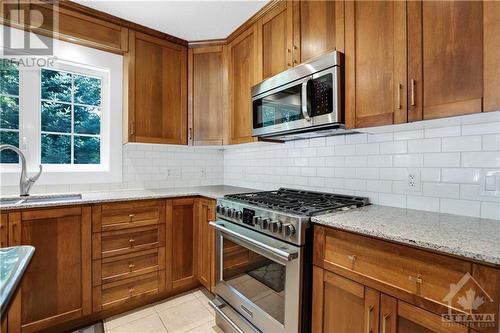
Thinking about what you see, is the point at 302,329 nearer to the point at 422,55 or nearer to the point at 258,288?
the point at 258,288

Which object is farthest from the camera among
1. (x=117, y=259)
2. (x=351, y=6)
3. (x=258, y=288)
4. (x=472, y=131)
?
(x=117, y=259)

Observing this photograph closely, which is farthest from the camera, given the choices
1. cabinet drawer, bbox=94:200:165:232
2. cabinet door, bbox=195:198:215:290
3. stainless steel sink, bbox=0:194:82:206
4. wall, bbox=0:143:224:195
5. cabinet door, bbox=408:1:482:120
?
wall, bbox=0:143:224:195

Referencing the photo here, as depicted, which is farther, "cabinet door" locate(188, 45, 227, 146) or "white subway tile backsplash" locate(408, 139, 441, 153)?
"cabinet door" locate(188, 45, 227, 146)

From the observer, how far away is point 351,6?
58.5 inches

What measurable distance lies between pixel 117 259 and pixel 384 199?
2.07 m

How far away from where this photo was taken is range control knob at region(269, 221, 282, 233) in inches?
55.7

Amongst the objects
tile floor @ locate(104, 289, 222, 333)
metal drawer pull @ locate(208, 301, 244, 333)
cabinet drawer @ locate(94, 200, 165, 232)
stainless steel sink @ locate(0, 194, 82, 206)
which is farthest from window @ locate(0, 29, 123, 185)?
metal drawer pull @ locate(208, 301, 244, 333)

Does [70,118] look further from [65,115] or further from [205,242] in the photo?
[205,242]

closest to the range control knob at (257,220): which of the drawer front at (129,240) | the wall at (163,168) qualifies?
the drawer front at (129,240)

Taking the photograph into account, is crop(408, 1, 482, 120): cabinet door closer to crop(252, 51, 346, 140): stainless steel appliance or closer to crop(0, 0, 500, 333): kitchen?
crop(0, 0, 500, 333): kitchen

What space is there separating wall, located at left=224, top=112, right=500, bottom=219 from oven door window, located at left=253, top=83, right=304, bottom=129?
402 mm

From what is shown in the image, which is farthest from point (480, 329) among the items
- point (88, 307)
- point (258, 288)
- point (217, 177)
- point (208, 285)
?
point (217, 177)

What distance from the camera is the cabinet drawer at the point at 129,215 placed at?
77.7 inches

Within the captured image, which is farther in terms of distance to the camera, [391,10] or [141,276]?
[141,276]
